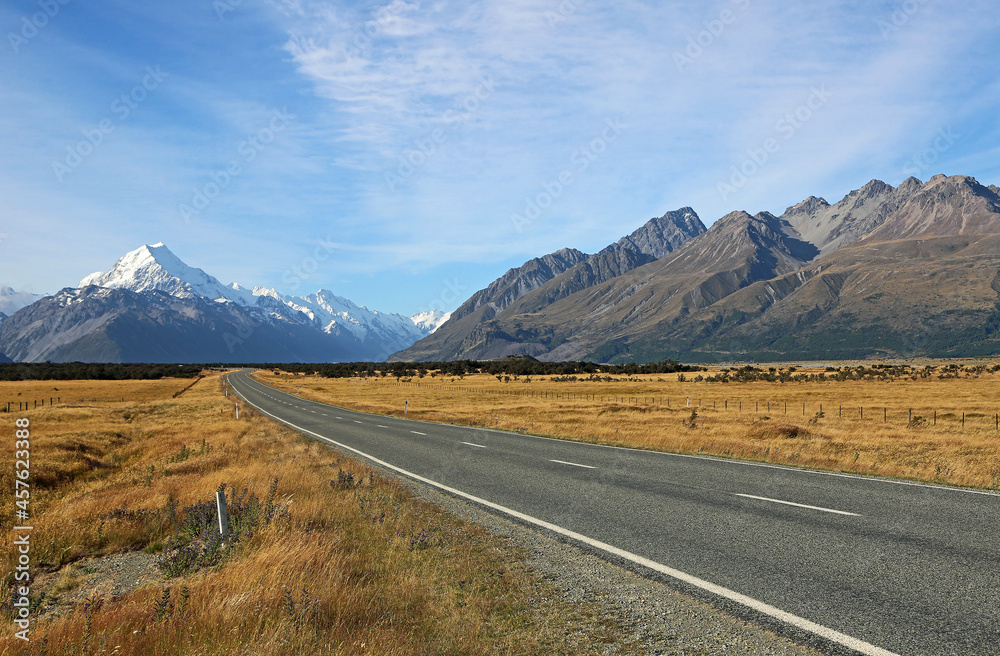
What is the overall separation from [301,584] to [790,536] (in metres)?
6.43

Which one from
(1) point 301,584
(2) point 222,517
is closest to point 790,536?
(1) point 301,584

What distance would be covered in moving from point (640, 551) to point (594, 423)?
20.2 metres

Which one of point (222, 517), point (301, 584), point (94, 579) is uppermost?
point (222, 517)

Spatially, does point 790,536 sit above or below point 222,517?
below

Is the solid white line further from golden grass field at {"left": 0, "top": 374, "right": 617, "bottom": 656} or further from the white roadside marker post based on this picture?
the white roadside marker post

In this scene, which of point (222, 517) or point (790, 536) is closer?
point (222, 517)

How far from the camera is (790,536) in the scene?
24.6 feet

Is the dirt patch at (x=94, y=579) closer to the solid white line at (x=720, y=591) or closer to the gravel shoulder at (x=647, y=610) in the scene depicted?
the gravel shoulder at (x=647, y=610)

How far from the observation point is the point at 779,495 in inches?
399

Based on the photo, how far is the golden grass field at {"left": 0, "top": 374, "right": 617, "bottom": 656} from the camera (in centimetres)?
450

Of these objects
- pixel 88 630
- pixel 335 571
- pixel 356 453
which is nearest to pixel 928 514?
pixel 335 571

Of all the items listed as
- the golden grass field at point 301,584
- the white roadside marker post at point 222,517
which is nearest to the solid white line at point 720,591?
the golden grass field at point 301,584

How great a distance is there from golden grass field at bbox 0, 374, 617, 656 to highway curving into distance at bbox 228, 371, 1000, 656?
5.44ft

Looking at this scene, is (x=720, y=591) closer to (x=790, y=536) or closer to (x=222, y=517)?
(x=790, y=536)
